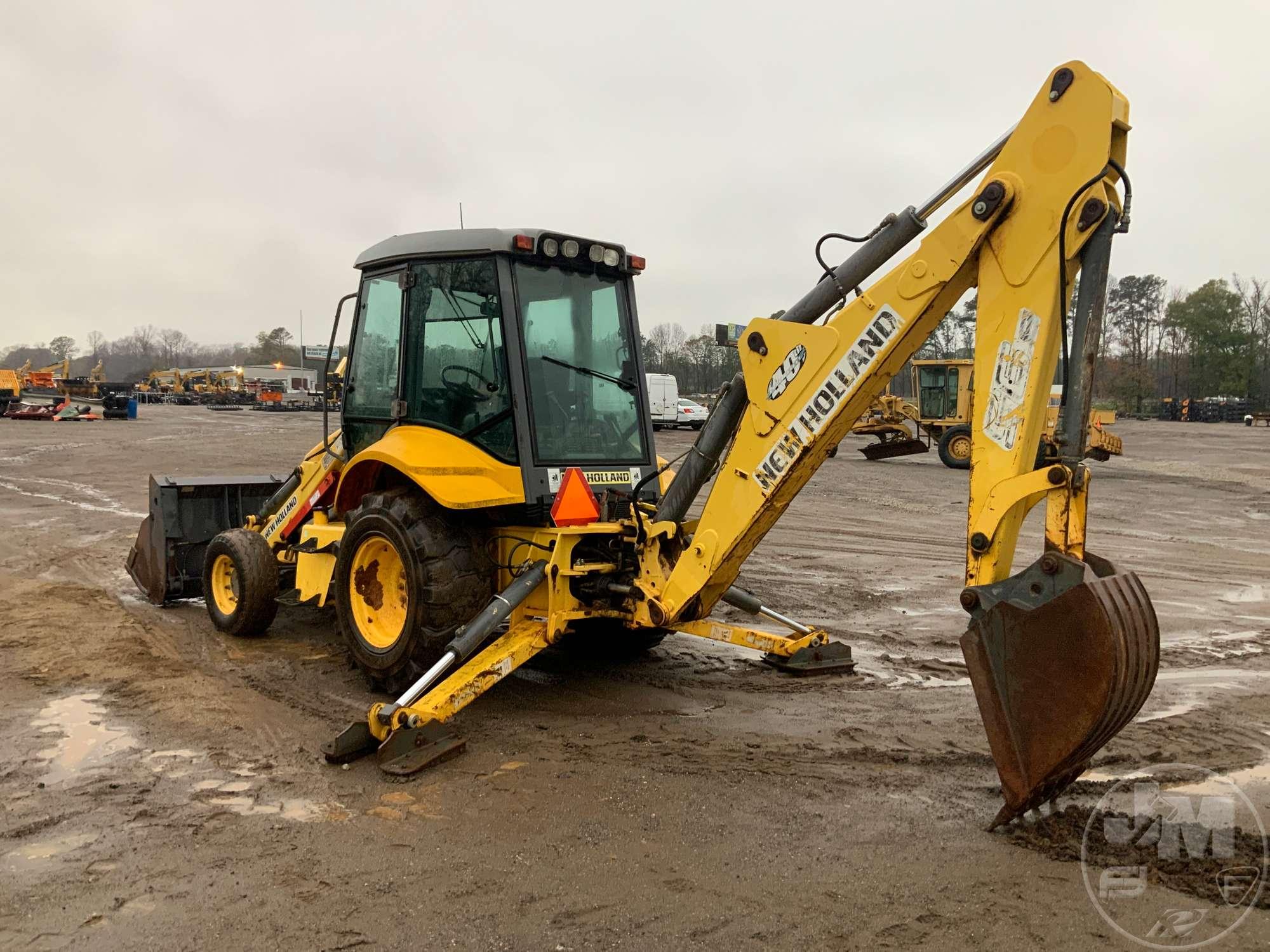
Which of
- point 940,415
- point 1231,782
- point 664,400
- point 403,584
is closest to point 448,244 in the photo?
point 403,584

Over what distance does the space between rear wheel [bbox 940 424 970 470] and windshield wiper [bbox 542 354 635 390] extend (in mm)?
17671

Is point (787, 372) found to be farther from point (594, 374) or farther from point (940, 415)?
point (940, 415)

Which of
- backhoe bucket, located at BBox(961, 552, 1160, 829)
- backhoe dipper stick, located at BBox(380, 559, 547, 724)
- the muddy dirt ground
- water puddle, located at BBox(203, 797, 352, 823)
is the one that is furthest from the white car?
backhoe bucket, located at BBox(961, 552, 1160, 829)

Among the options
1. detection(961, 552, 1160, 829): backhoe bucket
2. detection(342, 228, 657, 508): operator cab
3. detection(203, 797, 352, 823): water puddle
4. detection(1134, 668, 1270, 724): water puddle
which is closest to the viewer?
detection(961, 552, 1160, 829): backhoe bucket

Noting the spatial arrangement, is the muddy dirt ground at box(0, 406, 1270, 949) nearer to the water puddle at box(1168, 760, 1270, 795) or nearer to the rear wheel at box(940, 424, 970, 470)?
the water puddle at box(1168, 760, 1270, 795)

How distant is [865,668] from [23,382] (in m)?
41.8

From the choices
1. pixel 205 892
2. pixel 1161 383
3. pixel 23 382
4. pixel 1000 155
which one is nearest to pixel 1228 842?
pixel 1000 155

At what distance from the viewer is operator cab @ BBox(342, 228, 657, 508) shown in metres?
5.22

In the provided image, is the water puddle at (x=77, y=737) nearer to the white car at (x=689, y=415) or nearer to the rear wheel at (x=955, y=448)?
the rear wheel at (x=955, y=448)

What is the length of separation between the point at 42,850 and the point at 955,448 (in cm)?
2105

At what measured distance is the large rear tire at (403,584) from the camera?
16.3ft

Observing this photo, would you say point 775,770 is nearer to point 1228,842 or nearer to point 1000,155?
point 1228,842

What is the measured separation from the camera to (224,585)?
279 inches

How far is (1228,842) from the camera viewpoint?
343 centimetres
